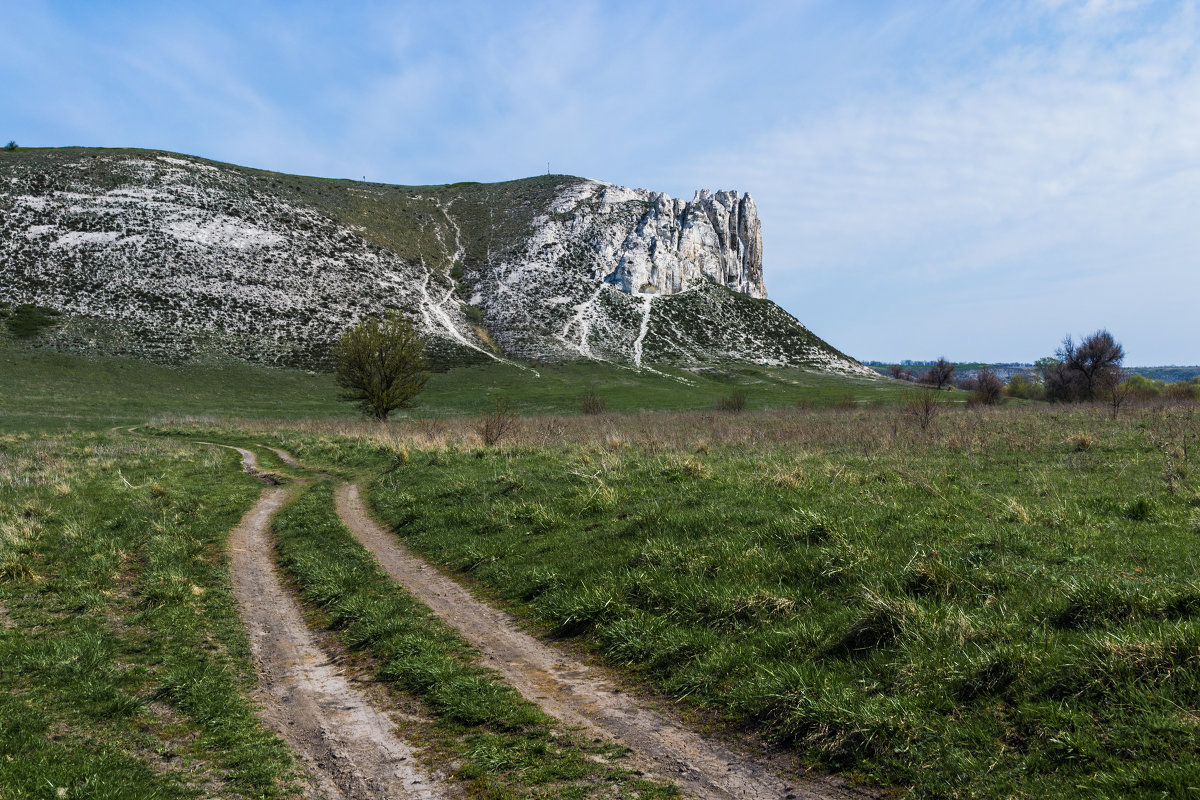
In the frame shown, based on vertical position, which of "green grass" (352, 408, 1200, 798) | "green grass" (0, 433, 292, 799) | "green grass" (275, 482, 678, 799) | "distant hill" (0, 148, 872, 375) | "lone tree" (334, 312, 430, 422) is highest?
"distant hill" (0, 148, 872, 375)

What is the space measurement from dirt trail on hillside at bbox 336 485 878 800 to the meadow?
0.99ft

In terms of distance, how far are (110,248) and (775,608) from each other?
123221 millimetres

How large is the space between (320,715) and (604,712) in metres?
2.88

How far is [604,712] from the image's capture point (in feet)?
20.9

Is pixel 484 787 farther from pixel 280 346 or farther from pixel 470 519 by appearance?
pixel 280 346

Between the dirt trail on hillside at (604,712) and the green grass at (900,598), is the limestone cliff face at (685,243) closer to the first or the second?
the green grass at (900,598)

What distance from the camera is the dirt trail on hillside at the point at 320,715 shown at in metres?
5.37

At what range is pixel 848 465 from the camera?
1695cm

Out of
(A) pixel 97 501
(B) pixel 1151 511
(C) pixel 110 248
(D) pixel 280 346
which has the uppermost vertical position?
(C) pixel 110 248

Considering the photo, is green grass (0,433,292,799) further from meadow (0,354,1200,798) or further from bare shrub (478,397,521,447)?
bare shrub (478,397,521,447)

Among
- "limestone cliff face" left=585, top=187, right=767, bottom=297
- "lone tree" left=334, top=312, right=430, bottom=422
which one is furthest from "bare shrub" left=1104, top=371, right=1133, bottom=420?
"limestone cliff face" left=585, top=187, right=767, bottom=297

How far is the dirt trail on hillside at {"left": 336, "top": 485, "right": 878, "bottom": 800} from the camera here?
5.02 m

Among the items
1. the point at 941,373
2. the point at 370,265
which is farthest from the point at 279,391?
the point at 941,373

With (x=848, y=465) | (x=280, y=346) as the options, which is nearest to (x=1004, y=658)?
(x=848, y=465)
